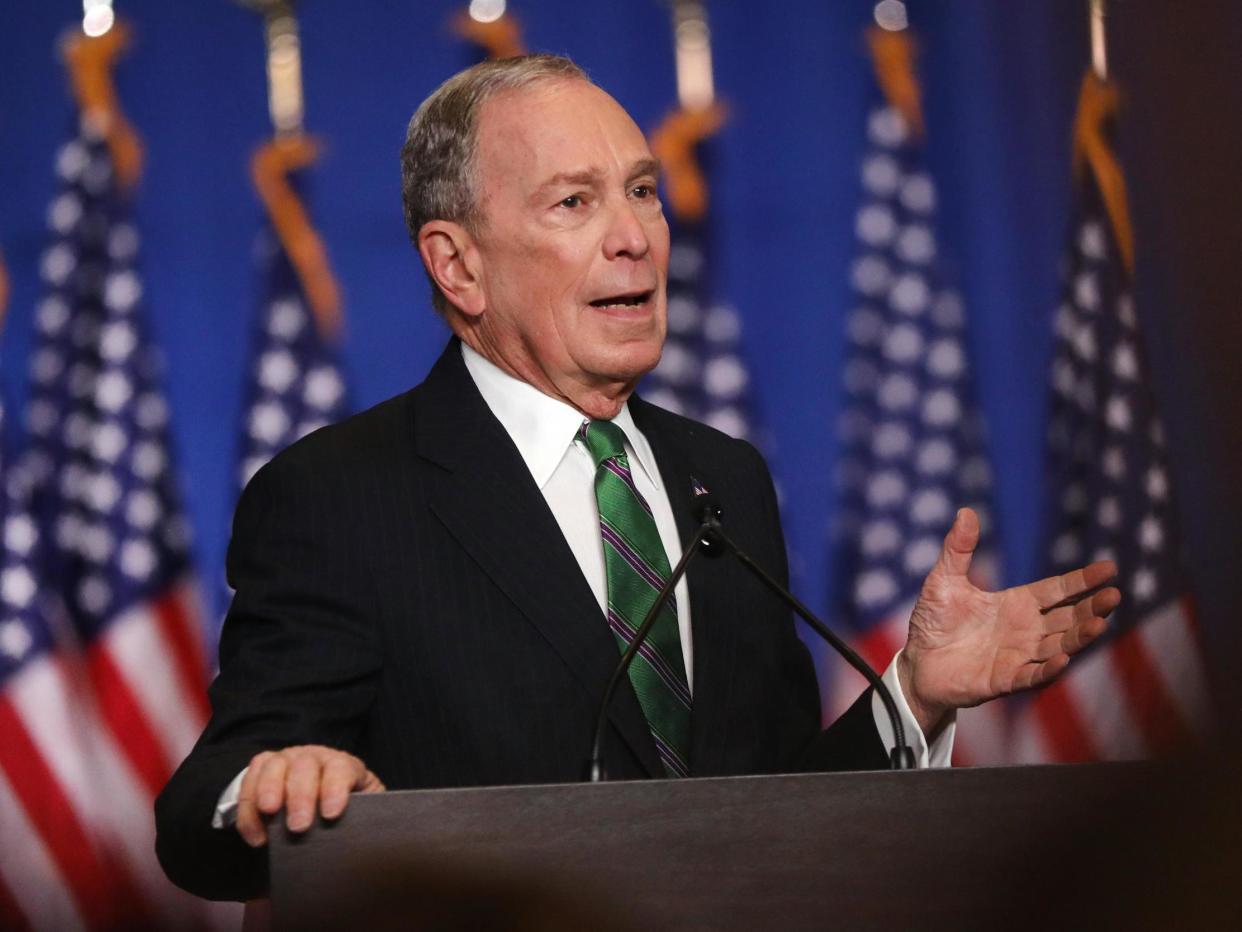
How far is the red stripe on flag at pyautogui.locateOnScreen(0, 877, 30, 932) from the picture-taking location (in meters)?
3.11

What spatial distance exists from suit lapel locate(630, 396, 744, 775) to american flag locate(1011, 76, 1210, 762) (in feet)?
5.22

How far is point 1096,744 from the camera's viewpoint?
10.8 ft

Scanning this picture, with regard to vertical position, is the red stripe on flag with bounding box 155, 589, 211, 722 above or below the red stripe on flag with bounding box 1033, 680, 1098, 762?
above

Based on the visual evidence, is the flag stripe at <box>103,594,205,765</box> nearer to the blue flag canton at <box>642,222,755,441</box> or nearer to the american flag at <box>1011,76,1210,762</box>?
the blue flag canton at <box>642,222,755,441</box>

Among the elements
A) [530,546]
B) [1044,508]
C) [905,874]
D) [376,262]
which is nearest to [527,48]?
[376,262]

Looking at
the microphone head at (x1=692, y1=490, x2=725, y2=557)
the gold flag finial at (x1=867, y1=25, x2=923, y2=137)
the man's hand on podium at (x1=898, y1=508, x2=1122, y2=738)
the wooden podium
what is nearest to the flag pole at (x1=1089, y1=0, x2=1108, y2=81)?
the gold flag finial at (x1=867, y1=25, x2=923, y2=137)

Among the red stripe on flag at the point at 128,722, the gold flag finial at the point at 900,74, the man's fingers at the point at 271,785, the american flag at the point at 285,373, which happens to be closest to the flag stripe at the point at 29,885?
the red stripe on flag at the point at 128,722

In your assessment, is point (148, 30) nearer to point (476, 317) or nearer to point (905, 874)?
point (476, 317)

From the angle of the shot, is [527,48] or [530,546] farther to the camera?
[527,48]

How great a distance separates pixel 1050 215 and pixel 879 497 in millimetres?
782

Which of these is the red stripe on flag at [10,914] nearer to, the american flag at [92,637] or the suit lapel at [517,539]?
the american flag at [92,637]

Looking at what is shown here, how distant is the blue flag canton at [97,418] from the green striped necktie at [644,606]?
172cm

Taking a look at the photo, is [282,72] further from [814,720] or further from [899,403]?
[814,720]

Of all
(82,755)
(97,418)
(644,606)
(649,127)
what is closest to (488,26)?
(649,127)
